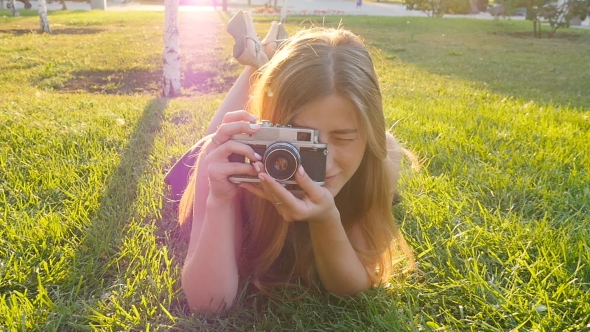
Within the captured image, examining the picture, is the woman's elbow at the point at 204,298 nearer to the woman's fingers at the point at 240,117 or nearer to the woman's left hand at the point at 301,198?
the woman's left hand at the point at 301,198

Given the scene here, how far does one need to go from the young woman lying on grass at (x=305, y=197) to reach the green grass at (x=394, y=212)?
0.38ft

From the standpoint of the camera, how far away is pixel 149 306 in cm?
184

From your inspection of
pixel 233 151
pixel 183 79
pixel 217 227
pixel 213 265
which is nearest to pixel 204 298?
pixel 213 265

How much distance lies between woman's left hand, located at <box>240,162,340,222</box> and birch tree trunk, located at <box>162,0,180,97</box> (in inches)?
171

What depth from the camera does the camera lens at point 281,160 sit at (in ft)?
4.66

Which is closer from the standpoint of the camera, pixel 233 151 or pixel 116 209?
pixel 233 151

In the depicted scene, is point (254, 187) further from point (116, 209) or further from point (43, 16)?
point (43, 16)

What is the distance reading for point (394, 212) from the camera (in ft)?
8.35

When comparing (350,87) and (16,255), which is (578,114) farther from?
(16,255)

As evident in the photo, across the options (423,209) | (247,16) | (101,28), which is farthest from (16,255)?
(101,28)

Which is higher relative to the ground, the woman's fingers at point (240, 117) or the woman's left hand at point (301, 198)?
the woman's fingers at point (240, 117)

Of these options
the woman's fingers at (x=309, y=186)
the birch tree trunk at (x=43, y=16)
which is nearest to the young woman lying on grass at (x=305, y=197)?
the woman's fingers at (x=309, y=186)

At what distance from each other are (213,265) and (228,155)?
422mm

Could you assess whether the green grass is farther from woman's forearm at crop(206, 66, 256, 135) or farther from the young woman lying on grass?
woman's forearm at crop(206, 66, 256, 135)
